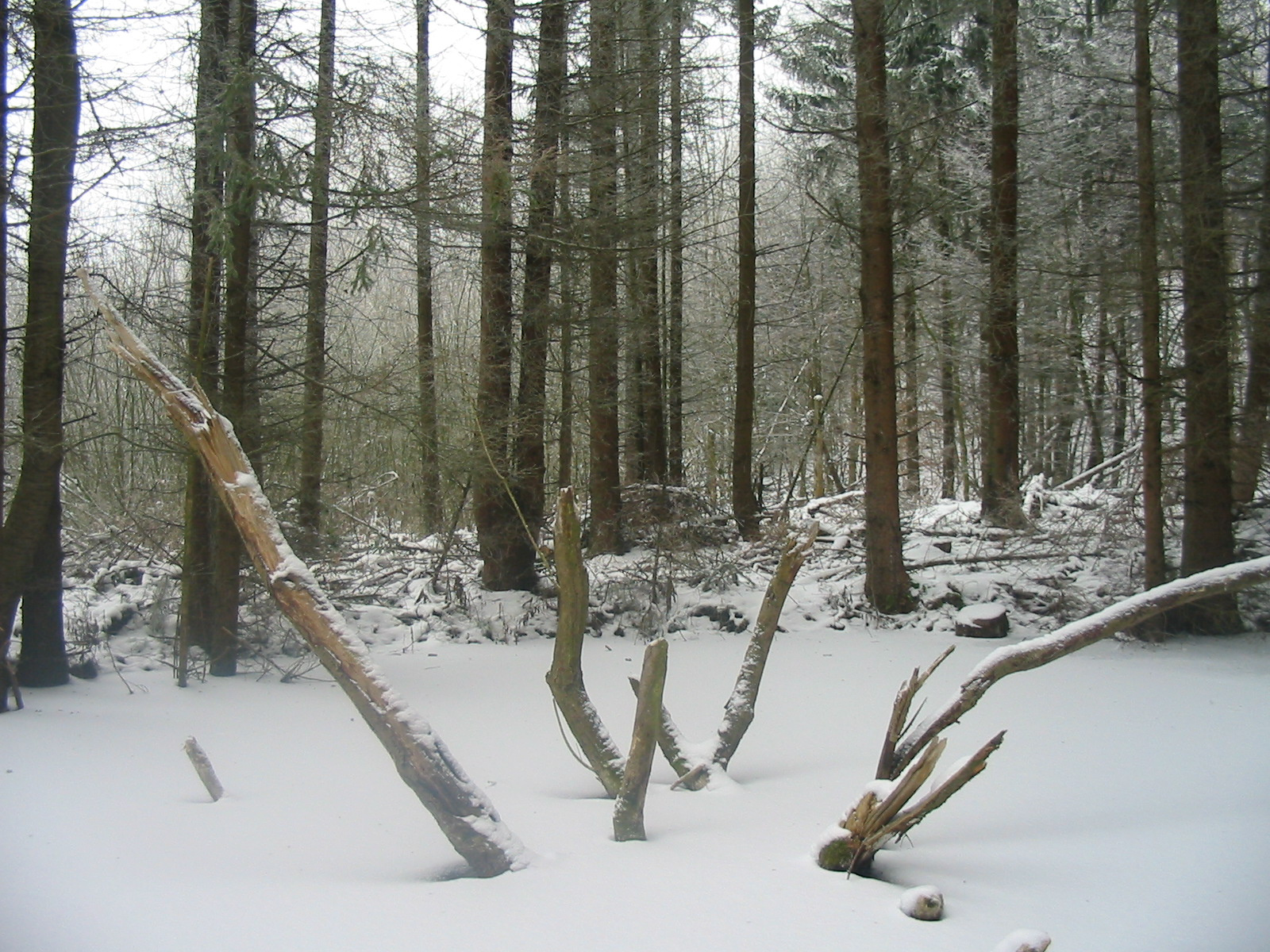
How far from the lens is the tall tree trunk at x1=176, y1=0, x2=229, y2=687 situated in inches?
261

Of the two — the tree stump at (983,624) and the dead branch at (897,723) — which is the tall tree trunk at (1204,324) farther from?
the dead branch at (897,723)

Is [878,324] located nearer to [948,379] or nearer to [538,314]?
[538,314]

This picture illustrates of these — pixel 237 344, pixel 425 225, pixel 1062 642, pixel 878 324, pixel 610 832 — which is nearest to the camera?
pixel 610 832

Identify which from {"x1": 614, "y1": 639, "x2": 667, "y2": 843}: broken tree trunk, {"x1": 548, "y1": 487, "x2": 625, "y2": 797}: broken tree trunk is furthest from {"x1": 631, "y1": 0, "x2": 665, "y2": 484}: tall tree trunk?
{"x1": 614, "y1": 639, "x2": 667, "y2": 843}: broken tree trunk

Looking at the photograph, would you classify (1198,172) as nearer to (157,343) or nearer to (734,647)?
(734,647)

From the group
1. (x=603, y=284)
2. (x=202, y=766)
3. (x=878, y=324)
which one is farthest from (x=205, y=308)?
(x=878, y=324)

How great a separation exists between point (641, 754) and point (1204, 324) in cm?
742

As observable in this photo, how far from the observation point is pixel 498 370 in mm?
10000

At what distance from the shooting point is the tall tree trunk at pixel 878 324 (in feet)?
31.2

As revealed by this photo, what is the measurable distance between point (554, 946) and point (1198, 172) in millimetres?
8809

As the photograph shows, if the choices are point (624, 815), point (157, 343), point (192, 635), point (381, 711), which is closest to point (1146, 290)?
point (624, 815)

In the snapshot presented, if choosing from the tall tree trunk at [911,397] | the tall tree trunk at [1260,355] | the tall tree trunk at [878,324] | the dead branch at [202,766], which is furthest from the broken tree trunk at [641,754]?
the tall tree trunk at [911,397]

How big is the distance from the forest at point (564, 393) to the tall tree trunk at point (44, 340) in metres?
0.03

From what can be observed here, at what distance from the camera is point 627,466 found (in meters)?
15.6
